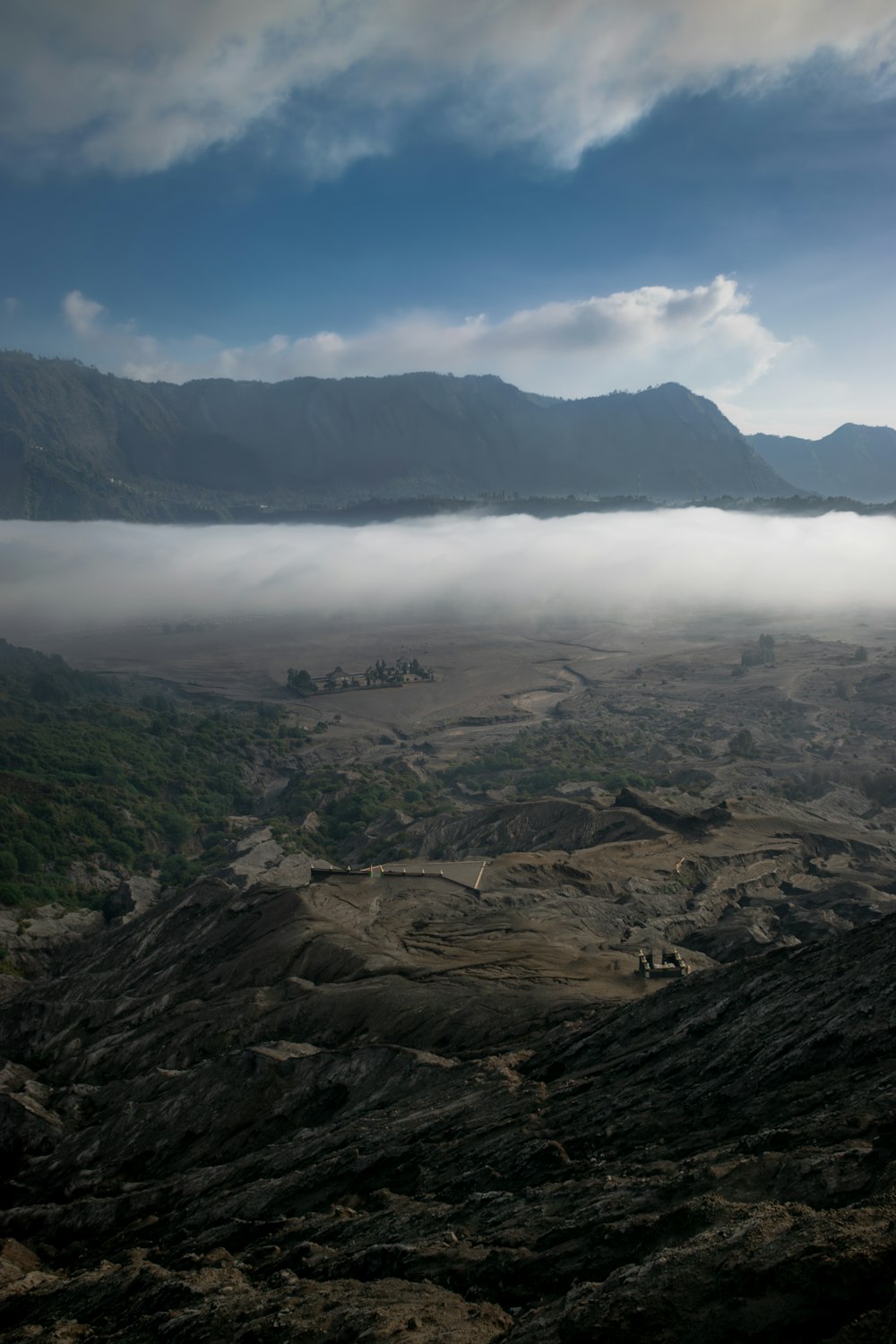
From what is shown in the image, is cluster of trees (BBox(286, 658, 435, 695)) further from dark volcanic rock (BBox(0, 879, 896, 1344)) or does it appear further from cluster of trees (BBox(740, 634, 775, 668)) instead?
dark volcanic rock (BBox(0, 879, 896, 1344))

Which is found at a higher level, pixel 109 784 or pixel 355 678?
pixel 355 678

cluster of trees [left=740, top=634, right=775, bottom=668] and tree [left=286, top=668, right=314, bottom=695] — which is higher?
cluster of trees [left=740, top=634, right=775, bottom=668]

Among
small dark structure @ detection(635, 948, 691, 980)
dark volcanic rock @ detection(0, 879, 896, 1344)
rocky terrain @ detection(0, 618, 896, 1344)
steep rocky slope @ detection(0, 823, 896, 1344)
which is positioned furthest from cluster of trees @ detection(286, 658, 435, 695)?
small dark structure @ detection(635, 948, 691, 980)

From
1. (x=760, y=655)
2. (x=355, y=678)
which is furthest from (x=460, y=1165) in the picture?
(x=760, y=655)

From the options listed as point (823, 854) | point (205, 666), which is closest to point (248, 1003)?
point (823, 854)

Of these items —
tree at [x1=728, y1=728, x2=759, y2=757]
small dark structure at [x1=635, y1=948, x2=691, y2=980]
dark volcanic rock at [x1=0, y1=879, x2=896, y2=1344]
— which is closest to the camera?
dark volcanic rock at [x1=0, y1=879, x2=896, y2=1344]

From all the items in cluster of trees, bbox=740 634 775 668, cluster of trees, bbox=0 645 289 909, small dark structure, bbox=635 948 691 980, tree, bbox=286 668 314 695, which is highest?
cluster of trees, bbox=740 634 775 668

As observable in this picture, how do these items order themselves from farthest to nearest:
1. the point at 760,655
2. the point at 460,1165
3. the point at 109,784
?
1. the point at 760,655
2. the point at 109,784
3. the point at 460,1165

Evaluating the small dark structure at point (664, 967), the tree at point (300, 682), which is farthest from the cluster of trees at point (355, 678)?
the small dark structure at point (664, 967)

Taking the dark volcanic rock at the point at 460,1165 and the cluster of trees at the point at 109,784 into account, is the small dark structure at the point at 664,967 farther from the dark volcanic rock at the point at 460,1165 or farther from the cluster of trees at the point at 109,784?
the cluster of trees at the point at 109,784

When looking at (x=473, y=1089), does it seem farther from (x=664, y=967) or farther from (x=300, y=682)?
(x=300, y=682)
